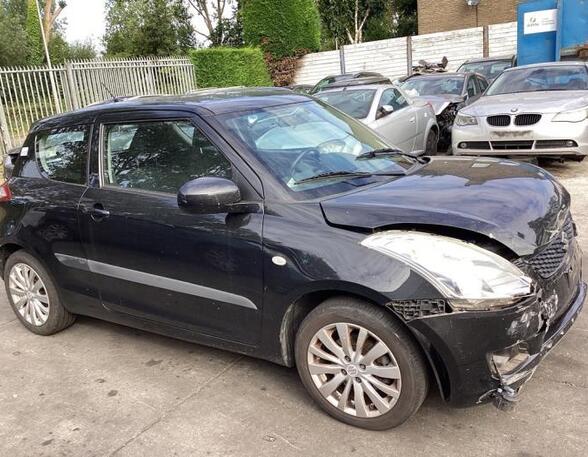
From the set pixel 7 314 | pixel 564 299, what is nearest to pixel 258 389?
pixel 564 299

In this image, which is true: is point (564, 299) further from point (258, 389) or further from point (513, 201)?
point (258, 389)

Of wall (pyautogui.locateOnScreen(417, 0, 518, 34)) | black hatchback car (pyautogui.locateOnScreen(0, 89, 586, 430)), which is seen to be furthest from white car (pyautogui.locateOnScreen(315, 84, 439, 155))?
wall (pyautogui.locateOnScreen(417, 0, 518, 34))

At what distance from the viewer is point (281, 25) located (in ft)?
75.5

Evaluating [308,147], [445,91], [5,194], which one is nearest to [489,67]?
[445,91]

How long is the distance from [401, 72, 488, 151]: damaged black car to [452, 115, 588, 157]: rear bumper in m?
2.36

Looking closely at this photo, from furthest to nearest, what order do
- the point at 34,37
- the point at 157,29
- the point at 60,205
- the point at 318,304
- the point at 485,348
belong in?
the point at 34,37, the point at 157,29, the point at 60,205, the point at 318,304, the point at 485,348

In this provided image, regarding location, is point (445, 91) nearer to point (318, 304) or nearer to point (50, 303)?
point (50, 303)

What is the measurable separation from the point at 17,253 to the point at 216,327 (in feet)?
6.59

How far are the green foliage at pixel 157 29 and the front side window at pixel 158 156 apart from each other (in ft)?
106

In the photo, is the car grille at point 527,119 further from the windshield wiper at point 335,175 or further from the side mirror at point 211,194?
the side mirror at point 211,194

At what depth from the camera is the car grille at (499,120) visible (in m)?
7.77

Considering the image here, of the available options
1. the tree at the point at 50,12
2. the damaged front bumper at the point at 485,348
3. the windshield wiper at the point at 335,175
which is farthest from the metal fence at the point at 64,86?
the tree at the point at 50,12

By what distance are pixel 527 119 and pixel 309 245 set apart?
5894mm

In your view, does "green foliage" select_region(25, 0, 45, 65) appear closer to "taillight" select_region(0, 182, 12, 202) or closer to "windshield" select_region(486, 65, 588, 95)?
"windshield" select_region(486, 65, 588, 95)
